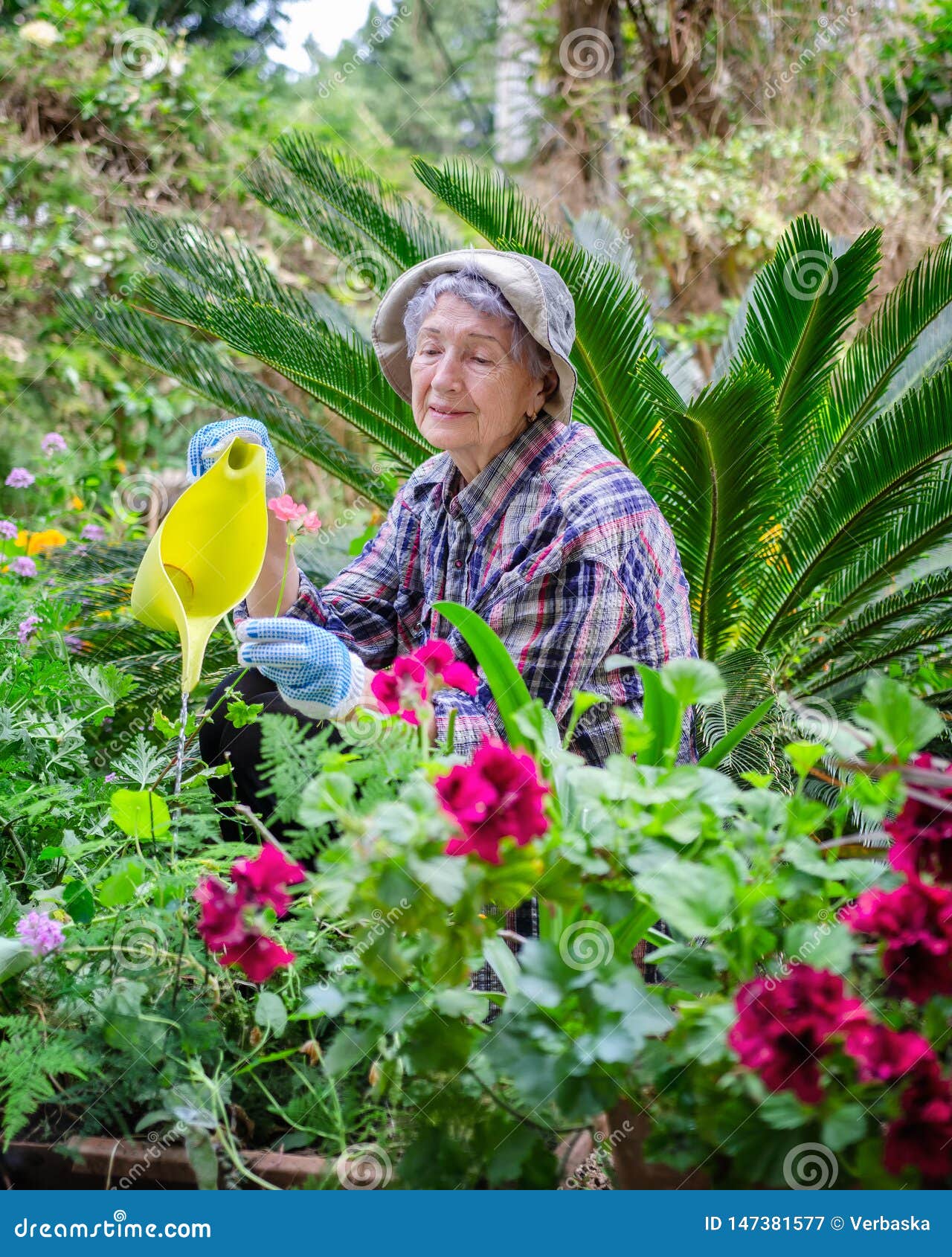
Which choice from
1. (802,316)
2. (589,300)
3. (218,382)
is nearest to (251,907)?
(589,300)

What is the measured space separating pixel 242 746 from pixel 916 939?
1244 millimetres

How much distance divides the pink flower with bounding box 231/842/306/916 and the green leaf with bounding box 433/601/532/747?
0.33 m

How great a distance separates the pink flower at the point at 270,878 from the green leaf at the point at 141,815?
1.16 feet

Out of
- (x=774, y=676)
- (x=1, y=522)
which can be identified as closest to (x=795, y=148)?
(x=774, y=676)

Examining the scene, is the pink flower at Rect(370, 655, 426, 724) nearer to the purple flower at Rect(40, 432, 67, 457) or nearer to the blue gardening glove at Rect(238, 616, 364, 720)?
the blue gardening glove at Rect(238, 616, 364, 720)

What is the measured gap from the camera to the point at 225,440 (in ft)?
6.30

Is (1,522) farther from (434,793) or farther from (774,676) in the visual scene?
(434,793)

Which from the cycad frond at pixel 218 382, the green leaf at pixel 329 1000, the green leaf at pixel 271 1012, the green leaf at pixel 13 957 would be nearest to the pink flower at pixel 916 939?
the green leaf at pixel 329 1000

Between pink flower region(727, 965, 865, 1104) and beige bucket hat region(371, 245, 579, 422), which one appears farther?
beige bucket hat region(371, 245, 579, 422)

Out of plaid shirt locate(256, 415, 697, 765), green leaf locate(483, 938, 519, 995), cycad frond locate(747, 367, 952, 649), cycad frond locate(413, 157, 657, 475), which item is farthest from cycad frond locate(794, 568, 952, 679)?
green leaf locate(483, 938, 519, 995)

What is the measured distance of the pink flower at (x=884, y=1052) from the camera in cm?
76

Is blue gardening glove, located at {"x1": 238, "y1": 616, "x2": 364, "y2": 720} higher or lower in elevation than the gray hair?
lower

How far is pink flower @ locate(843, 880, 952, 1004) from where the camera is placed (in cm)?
80
